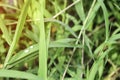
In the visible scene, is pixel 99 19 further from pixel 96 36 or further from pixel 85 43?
pixel 85 43

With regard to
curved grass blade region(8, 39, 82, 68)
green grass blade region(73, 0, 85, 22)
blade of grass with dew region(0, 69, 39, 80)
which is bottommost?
blade of grass with dew region(0, 69, 39, 80)

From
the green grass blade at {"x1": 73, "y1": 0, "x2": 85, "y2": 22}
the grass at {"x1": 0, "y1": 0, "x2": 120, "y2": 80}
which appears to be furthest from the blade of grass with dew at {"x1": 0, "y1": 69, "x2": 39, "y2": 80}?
the green grass blade at {"x1": 73, "y1": 0, "x2": 85, "y2": 22}

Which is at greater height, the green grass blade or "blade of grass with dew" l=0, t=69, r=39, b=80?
the green grass blade

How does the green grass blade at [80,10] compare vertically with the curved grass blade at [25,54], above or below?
above

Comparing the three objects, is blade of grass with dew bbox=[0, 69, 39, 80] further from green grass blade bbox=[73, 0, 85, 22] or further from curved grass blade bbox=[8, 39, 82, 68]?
green grass blade bbox=[73, 0, 85, 22]

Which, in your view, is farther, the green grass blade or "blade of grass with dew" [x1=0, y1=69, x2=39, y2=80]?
the green grass blade

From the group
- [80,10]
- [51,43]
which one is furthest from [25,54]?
[80,10]

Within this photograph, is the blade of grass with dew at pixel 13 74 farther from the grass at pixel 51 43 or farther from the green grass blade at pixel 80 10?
the green grass blade at pixel 80 10

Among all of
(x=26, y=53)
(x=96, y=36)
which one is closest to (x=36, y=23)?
(x=26, y=53)

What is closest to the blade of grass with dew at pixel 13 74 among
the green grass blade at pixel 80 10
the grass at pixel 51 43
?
the grass at pixel 51 43
